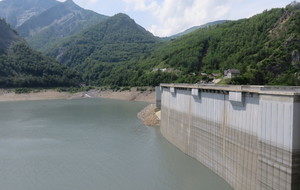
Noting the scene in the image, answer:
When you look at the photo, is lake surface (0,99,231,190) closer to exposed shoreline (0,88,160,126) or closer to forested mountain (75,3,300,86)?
forested mountain (75,3,300,86)

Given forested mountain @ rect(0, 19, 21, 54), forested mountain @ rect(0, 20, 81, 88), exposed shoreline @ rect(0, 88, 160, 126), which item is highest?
forested mountain @ rect(0, 19, 21, 54)

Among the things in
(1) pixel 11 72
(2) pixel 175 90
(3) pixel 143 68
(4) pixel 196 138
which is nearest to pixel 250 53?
(3) pixel 143 68

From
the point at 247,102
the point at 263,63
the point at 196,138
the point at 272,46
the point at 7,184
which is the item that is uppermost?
the point at 272,46

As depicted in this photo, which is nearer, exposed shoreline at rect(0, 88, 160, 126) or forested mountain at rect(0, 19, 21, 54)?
exposed shoreline at rect(0, 88, 160, 126)

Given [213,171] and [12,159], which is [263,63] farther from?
[12,159]

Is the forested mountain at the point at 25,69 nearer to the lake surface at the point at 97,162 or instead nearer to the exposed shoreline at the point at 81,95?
the exposed shoreline at the point at 81,95

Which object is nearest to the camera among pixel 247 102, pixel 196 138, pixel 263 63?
pixel 247 102

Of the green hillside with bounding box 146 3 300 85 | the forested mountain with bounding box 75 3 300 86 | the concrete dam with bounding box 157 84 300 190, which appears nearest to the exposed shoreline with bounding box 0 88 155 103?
the forested mountain with bounding box 75 3 300 86

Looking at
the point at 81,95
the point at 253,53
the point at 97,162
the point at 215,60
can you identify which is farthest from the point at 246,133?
the point at 215,60
